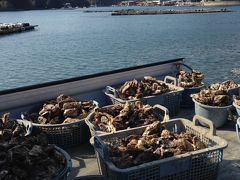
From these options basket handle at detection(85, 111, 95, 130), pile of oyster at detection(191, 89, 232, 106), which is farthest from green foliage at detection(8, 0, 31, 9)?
basket handle at detection(85, 111, 95, 130)

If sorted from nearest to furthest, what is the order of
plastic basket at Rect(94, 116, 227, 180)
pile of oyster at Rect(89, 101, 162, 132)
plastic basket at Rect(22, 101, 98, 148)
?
plastic basket at Rect(94, 116, 227, 180) < pile of oyster at Rect(89, 101, 162, 132) < plastic basket at Rect(22, 101, 98, 148)

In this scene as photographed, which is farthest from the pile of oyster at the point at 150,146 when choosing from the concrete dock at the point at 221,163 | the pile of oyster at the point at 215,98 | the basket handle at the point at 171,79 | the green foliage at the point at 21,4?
the green foliage at the point at 21,4

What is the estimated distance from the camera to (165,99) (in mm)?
7305

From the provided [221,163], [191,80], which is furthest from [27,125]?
[191,80]

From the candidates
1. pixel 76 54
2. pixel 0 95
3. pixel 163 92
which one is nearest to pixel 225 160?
pixel 163 92

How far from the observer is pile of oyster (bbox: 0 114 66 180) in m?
4.14

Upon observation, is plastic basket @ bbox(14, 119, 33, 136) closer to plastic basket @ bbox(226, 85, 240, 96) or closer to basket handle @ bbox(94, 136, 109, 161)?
basket handle @ bbox(94, 136, 109, 161)

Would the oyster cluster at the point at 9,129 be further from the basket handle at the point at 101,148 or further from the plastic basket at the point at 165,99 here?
the plastic basket at the point at 165,99

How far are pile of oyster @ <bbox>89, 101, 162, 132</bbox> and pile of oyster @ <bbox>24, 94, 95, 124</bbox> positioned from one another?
1.26 ft

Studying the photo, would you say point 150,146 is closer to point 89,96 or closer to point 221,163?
point 221,163

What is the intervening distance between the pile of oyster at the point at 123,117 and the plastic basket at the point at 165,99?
0.73 m

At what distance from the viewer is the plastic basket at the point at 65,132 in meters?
5.95

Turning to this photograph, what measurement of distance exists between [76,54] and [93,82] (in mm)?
29454

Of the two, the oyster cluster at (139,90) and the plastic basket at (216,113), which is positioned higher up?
the oyster cluster at (139,90)
